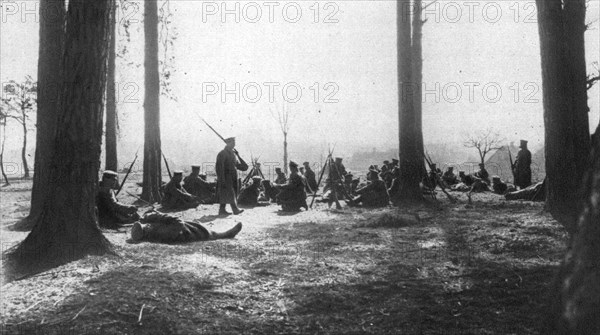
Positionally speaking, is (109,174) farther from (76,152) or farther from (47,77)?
(76,152)

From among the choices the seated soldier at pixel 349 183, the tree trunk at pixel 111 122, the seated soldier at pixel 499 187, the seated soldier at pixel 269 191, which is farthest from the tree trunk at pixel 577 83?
the tree trunk at pixel 111 122

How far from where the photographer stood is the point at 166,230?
6.86m

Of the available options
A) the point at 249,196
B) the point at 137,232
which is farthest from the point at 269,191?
the point at 137,232

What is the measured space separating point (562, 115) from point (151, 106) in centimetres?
1068

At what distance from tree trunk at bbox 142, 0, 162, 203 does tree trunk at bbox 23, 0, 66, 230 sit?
466 cm

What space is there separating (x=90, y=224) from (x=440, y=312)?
411 cm

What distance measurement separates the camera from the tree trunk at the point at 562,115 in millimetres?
7859

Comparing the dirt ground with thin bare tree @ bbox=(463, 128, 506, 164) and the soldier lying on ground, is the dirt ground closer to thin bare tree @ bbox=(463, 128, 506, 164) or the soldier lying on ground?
the soldier lying on ground

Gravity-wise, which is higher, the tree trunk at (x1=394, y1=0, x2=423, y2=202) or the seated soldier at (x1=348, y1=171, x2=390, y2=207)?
the tree trunk at (x1=394, y1=0, x2=423, y2=202)

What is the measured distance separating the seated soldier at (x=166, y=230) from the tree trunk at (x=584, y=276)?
543cm

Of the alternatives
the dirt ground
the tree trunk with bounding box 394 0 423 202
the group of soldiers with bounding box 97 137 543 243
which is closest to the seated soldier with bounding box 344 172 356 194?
the group of soldiers with bounding box 97 137 543 243

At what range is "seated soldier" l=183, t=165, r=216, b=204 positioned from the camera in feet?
47.1

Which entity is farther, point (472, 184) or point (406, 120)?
point (472, 184)

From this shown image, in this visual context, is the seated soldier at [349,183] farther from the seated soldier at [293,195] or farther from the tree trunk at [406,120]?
the seated soldier at [293,195]
